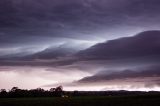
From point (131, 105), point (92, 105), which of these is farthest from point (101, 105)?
point (131, 105)

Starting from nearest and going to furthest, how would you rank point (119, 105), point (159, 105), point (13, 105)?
point (159, 105) → point (119, 105) → point (13, 105)

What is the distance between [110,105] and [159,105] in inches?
550

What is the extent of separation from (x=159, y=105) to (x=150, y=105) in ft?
8.46

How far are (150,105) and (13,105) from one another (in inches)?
1856

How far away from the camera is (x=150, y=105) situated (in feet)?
305

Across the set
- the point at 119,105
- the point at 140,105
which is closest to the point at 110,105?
the point at 119,105

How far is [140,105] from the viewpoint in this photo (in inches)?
3661

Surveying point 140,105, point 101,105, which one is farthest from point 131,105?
point 101,105

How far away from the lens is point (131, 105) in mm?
94938

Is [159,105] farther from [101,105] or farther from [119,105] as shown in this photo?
[101,105]

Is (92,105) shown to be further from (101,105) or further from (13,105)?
(13,105)

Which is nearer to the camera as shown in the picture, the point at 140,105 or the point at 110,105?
the point at 140,105

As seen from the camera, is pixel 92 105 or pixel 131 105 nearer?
pixel 131 105

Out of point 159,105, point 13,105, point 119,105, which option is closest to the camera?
point 159,105
